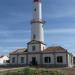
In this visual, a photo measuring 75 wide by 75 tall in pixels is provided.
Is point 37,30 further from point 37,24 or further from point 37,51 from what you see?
point 37,51

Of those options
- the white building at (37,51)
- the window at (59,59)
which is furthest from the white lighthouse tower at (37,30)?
the window at (59,59)

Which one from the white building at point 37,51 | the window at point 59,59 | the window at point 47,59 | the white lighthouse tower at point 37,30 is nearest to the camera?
the window at point 59,59

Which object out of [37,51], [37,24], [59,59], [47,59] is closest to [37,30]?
[37,24]

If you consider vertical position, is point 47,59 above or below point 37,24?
below

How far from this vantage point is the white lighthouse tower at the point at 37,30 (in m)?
54.7

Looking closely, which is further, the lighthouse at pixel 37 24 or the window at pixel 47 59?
the lighthouse at pixel 37 24

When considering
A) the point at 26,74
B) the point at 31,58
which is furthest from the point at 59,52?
the point at 26,74

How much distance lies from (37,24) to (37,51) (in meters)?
5.90

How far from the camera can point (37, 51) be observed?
54.7m

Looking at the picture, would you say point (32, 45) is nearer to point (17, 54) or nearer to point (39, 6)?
point (17, 54)

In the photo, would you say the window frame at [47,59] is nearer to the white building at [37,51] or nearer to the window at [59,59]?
the white building at [37,51]

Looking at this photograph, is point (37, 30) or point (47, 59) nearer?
point (47, 59)

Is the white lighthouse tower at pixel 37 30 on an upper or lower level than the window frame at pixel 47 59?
upper

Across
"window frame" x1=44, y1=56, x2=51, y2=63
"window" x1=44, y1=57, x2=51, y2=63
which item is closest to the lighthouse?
"window frame" x1=44, y1=56, x2=51, y2=63
